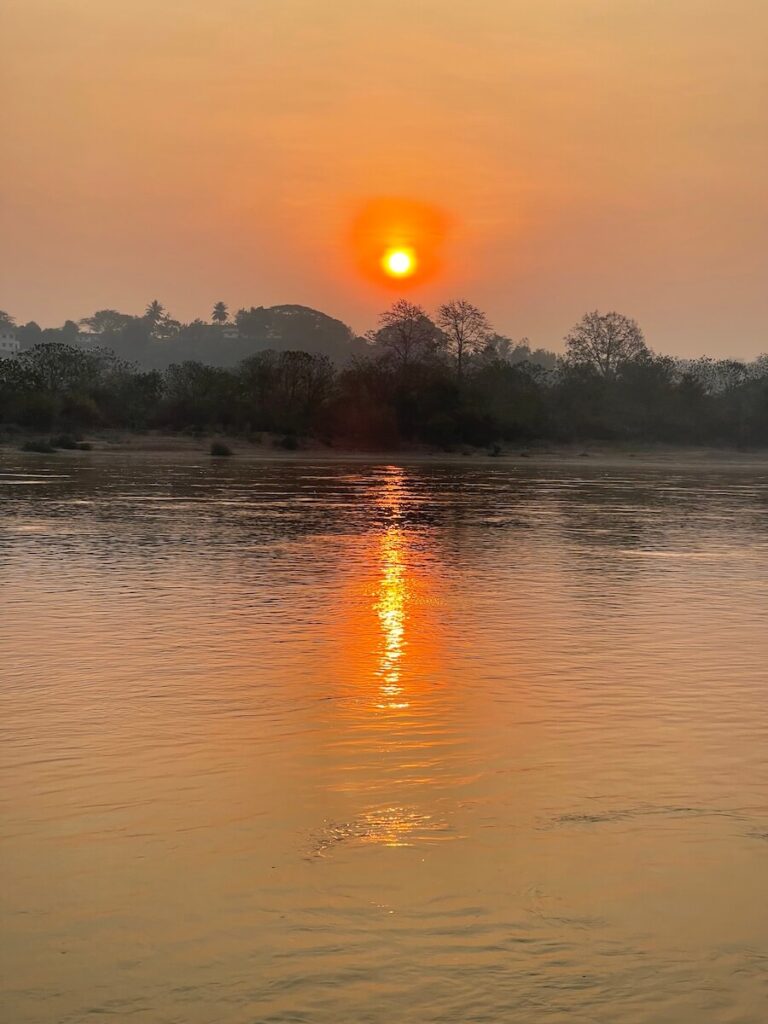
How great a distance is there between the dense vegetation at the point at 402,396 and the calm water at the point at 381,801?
6614 centimetres

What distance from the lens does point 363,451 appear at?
8769 centimetres

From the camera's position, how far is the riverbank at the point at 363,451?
74062mm

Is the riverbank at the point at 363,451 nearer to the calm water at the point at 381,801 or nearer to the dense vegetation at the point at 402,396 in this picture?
the dense vegetation at the point at 402,396

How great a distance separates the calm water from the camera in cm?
503

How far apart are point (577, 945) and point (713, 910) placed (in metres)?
0.81

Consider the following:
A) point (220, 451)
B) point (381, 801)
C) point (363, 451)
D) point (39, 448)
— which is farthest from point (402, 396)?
point (381, 801)

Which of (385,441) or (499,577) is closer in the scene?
(499,577)

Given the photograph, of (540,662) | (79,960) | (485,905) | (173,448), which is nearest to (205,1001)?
(79,960)

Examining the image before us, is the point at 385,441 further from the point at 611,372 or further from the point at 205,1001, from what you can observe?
the point at 205,1001

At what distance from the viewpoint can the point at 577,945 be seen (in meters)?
5.33

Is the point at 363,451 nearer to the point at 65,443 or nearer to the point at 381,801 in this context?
the point at 65,443

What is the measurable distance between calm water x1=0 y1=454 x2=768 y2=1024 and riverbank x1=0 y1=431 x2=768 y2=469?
55.2 meters

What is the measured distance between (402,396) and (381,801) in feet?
279

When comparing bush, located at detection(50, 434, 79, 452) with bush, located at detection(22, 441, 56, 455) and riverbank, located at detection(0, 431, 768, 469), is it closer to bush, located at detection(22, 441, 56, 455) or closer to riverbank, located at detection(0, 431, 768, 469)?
riverbank, located at detection(0, 431, 768, 469)
